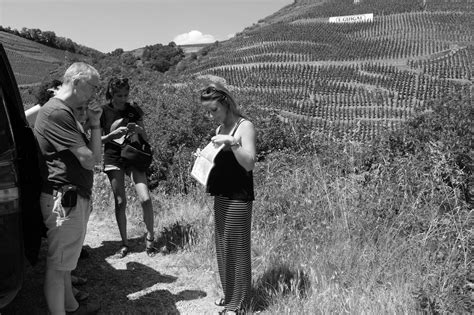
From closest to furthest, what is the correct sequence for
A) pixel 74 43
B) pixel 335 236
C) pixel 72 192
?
pixel 72 192 < pixel 335 236 < pixel 74 43

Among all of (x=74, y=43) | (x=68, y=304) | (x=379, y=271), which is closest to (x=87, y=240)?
(x=68, y=304)

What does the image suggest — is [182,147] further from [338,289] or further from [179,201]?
[338,289]

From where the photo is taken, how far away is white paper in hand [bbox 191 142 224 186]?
2875 millimetres

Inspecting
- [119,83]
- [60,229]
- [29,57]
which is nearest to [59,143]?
[60,229]

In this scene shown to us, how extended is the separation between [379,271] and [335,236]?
592 millimetres

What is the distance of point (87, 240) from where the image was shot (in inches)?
187

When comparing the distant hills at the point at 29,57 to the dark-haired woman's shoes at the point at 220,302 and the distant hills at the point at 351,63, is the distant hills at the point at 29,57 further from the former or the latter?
the dark-haired woman's shoes at the point at 220,302

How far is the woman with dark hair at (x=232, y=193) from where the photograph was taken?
2832mm

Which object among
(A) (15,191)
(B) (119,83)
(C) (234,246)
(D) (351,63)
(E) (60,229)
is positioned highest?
(D) (351,63)

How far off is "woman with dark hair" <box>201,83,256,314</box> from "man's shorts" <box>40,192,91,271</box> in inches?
37.4

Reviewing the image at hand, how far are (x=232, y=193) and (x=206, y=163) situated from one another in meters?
0.28

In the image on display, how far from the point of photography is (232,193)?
2.91 metres

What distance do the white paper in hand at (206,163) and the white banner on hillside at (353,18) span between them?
76.5 m

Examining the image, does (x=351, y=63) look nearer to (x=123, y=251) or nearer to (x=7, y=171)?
(x=123, y=251)
